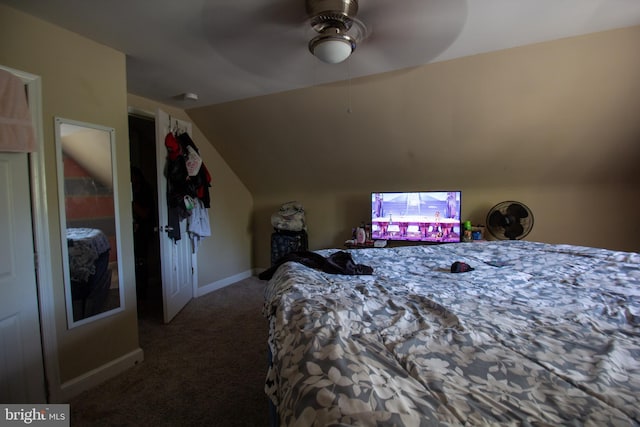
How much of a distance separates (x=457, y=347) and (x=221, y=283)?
3.56 metres

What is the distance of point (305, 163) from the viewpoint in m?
3.71

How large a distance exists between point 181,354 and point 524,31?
3.33 meters

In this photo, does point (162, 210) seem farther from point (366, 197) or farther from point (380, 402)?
point (380, 402)

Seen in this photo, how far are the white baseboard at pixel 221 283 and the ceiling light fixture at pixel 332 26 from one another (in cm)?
306

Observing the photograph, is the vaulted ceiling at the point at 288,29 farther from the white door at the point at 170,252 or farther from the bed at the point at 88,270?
the bed at the point at 88,270

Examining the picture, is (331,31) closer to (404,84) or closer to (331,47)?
(331,47)

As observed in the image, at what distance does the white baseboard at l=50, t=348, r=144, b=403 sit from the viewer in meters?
1.83

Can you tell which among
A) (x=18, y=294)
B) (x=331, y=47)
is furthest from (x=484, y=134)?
(x=18, y=294)

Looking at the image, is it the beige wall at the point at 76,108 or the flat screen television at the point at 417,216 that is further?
the flat screen television at the point at 417,216

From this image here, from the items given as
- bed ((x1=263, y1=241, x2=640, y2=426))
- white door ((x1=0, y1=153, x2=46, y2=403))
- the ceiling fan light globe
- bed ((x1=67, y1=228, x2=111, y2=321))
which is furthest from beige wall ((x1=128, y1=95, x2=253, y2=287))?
bed ((x1=263, y1=241, x2=640, y2=426))

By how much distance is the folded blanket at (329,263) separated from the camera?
1.69 m

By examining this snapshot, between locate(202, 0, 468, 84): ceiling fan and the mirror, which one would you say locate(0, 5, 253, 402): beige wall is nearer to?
the mirror

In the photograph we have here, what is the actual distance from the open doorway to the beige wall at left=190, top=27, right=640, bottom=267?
86 centimetres

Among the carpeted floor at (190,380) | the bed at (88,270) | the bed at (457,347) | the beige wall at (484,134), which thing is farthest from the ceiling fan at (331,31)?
the carpeted floor at (190,380)
